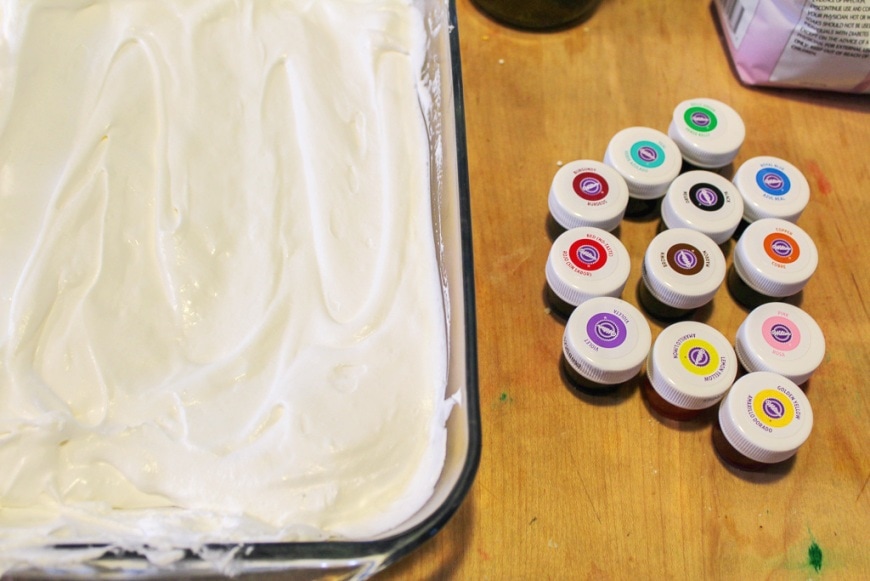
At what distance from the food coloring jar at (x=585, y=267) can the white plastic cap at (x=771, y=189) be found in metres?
0.20

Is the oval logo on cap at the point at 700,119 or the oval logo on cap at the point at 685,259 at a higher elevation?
the oval logo on cap at the point at 700,119

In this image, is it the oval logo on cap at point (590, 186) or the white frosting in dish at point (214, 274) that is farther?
the oval logo on cap at point (590, 186)

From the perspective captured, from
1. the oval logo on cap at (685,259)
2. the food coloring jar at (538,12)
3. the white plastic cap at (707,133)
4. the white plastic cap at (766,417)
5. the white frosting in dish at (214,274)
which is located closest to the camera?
the white frosting in dish at (214,274)

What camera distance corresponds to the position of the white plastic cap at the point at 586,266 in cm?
95

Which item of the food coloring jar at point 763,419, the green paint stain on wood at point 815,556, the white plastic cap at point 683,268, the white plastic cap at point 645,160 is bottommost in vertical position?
the green paint stain on wood at point 815,556

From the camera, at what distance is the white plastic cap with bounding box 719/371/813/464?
0.85m

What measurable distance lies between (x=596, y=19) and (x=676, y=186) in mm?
394

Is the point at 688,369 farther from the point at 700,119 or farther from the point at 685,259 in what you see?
the point at 700,119

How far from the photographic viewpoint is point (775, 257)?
0.98 meters

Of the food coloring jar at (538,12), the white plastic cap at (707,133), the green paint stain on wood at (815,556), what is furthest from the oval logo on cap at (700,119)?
the green paint stain on wood at (815,556)

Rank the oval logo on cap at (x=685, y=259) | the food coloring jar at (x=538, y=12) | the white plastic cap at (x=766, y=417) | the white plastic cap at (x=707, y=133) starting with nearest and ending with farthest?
1. the white plastic cap at (x=766, y=417)
2. the oval logo on cap at (x=685, y=259)
3. the white plastic cap at (x=707, y=133)
4. the food coloring jar at (x=538, y=12)

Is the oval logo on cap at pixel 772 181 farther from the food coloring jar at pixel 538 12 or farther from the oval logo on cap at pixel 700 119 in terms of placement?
the food coloring jar at pixel 538 12

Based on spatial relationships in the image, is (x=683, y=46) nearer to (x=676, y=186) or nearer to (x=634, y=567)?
(x=676, y=186)

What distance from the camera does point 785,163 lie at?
3.53ft
